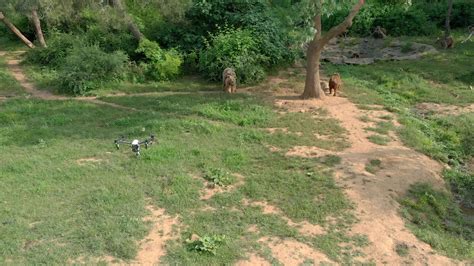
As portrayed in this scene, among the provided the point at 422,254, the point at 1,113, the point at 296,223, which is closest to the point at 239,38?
the point at 1,113

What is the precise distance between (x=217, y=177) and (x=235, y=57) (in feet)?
22.4

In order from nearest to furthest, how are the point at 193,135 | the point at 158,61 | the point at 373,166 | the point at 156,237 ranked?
the point at 156,237 → the point at 373,166 → the point at 193,135 → the point at 158,61

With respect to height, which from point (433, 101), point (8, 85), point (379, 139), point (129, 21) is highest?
point (129, 21)

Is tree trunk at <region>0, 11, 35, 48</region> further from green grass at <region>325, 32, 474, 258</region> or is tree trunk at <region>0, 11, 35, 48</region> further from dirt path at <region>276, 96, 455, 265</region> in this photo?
dirt path at <region>276, 96, 455, 265</region>

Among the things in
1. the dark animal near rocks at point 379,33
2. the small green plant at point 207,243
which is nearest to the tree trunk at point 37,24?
the small green plant at point 207,243

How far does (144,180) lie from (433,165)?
633 cm

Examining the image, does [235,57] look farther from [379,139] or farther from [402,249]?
[402,249]

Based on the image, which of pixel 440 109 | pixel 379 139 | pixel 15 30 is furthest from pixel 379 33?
pixel 15 30

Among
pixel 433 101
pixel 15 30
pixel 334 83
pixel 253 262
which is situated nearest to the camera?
pixel 253 262

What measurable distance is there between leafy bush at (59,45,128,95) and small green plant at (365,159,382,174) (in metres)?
9.06

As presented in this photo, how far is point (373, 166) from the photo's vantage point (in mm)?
10367

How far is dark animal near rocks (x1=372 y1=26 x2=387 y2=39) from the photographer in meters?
23.7

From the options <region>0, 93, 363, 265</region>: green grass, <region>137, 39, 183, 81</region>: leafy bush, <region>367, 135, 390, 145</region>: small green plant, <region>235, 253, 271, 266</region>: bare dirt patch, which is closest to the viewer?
<region>235, 253, 271, 266</region>: bare dirt patch

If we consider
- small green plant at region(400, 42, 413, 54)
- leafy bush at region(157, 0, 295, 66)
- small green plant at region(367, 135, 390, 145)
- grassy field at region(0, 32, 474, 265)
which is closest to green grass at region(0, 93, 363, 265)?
grassy field at region(0, 32, 474, 265)
